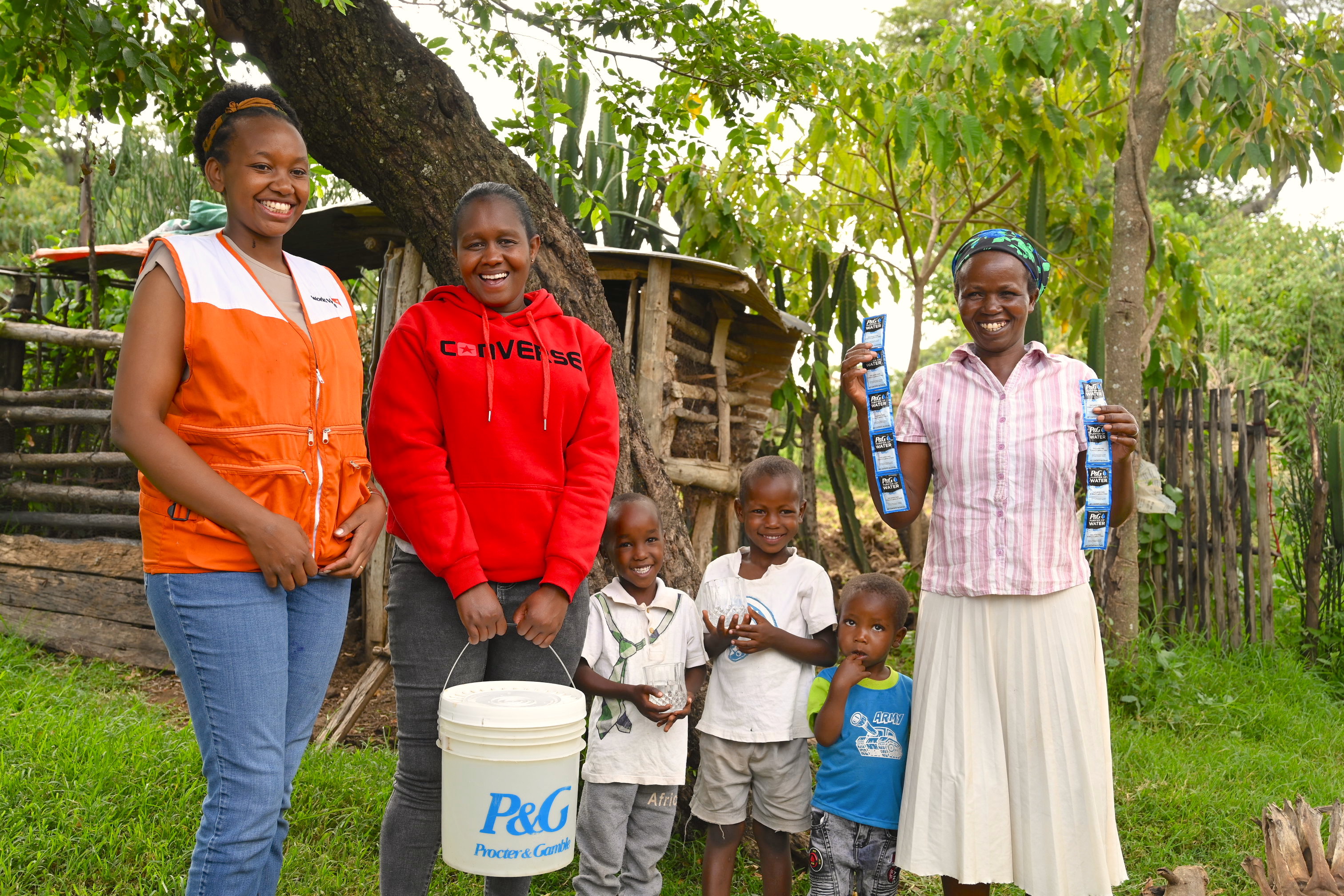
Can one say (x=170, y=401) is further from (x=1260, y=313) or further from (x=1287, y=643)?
(x=1260, y=313)

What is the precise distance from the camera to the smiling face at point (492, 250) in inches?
90.0

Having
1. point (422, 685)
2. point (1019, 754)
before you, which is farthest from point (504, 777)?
point (1019, 754)

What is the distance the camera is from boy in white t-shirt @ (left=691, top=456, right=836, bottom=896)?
273cm

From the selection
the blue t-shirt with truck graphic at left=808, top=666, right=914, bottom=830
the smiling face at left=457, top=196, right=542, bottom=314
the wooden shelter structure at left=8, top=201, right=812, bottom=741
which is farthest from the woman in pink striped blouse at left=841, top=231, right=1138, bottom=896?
the wooden shelter structure at left=8, top=201, right=812, bottom=741

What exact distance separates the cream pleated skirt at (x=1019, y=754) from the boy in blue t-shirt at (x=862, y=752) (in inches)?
7.3

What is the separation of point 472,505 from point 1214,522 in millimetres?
5225

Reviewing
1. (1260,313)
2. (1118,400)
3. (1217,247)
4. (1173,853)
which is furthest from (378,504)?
(1217,247)

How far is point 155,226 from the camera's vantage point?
9039 mm

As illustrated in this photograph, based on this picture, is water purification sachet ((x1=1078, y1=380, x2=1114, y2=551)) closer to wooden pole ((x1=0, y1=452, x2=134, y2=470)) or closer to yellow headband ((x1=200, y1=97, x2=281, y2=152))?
yellow headband ((x1=200, y1=97, x2=281, y2=152))

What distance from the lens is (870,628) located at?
267 cm

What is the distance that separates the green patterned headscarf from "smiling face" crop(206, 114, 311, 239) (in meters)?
1.50

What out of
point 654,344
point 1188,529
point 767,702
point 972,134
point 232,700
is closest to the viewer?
point 232,700

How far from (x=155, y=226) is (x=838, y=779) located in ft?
28.8

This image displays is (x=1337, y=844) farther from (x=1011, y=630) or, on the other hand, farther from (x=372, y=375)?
(x=372, y=375)
